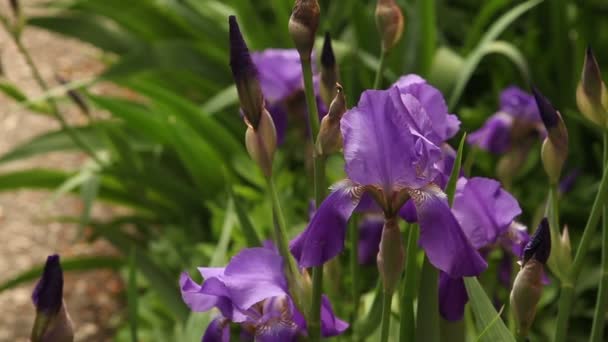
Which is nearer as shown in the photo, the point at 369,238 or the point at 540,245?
the point at 540,245

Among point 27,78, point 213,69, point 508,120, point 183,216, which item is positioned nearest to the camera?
point 508,120

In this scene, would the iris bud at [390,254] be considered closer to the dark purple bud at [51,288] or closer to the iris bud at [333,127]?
the iris bud at [333,127]

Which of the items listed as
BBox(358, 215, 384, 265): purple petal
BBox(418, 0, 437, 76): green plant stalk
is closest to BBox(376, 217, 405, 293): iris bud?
BBox(358, 215, 384, 265): purple petal

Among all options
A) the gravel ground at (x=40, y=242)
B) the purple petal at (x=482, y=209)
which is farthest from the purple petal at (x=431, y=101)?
the gravel ground at (x=40, y=242)

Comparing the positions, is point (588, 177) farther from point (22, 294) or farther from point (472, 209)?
point (22, 294)

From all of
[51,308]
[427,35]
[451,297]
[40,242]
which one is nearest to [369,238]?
[451,297]

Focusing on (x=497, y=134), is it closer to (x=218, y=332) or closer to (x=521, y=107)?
(x=521, y=107)

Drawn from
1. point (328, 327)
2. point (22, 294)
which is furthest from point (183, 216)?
point (328, 327)

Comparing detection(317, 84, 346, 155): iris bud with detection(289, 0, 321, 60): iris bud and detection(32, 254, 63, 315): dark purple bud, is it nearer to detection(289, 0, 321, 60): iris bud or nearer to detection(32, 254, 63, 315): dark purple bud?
detection(289, 0, 321, 60): iris bud
